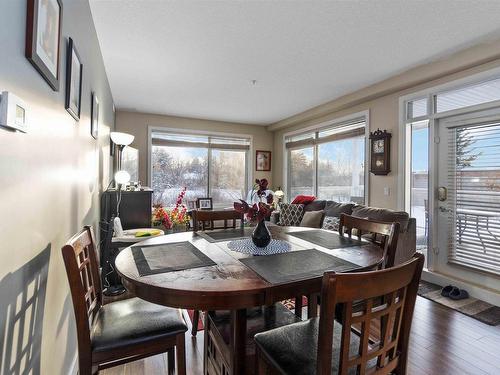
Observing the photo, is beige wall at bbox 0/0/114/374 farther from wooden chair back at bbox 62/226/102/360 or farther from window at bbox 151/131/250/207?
window at bbox 151/131/250/207

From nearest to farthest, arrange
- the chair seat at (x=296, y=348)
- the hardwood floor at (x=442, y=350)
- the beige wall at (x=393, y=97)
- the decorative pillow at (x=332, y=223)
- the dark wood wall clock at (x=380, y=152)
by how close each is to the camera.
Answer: the chair seat at (x=296, y=348) < the hardwood floor at (x=442, y=350) < the beige wall at (x=393, y=97) < the decorative pillow at (x=332, y=223) < the dark wood wall clock at (x=380, y=152)

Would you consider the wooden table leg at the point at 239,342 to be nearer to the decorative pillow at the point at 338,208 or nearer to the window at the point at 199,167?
the decorative pillow at the point at 338,208

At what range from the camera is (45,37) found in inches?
41.1

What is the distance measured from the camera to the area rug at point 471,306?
2410 millimetres

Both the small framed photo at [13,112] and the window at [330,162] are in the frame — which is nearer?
the small framed photo at [13,112]

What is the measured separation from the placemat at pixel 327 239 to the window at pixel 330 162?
2.42 metres

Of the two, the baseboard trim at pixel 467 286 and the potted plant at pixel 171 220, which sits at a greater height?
the potted plant at pixel 171 220

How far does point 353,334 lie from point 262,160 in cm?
523

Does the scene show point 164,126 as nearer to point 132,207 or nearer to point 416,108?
point 132,207

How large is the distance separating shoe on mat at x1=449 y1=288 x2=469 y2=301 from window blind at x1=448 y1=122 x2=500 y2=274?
0.32 metres

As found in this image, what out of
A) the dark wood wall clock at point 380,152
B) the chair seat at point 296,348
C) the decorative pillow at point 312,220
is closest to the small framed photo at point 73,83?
the chair seat at point 296,348

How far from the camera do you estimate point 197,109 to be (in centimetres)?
497

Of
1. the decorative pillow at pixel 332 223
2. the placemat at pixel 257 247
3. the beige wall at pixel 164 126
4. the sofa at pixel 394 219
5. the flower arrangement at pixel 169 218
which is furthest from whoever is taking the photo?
the beige wall at pixel 164 126

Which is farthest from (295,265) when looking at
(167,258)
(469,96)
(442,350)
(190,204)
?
(190,204)
